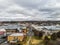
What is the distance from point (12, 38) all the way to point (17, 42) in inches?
7.0

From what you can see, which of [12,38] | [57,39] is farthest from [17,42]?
[57,39]

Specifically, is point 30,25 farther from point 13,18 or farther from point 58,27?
point 58,27

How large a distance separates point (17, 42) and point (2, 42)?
1.11ft

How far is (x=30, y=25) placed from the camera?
13.1 ft

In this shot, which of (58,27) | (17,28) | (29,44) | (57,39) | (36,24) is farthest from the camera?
(17,28)

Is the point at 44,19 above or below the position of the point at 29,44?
above

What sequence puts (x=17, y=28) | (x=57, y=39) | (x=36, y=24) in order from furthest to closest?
(x=17, y=28) < (x=36, y=24) < (x=57, y=39)

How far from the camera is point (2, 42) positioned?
297cm

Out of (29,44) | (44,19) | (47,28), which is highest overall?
(44,19)

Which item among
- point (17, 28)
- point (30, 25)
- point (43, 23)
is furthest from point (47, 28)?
point (17, 28)

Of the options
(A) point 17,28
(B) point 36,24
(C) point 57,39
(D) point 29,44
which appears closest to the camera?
(C) point 57,39

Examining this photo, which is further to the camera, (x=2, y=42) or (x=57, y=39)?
(x=2, y=42)

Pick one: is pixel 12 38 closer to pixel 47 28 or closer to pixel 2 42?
pixel 2 42

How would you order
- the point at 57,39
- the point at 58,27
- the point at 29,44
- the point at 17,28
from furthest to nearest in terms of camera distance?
the point at 17,28, the point at 58,27, the point at 29,44, the point at 57,39
